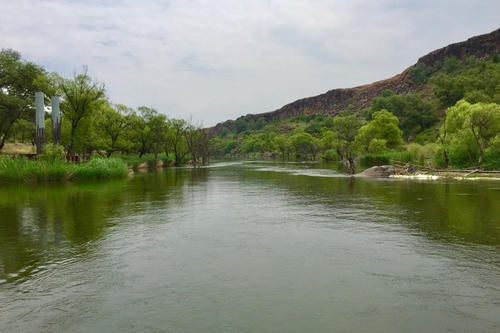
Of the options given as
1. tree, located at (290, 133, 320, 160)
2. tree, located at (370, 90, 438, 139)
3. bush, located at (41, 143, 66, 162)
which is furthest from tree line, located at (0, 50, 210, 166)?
tree, located at (370, 90, 438, 139)

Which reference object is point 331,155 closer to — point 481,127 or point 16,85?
point 481,127

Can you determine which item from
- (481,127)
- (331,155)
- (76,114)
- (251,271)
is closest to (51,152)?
(76,114)

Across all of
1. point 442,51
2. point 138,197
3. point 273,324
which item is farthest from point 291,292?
point 442,51

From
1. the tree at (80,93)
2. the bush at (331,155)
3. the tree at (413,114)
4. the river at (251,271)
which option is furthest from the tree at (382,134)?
the river at (251,271)

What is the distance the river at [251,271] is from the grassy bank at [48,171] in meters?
16.1

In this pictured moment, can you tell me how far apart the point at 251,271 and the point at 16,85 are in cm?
5606

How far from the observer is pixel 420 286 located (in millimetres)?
6961

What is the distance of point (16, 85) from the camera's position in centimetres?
5038

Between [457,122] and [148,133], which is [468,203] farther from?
[148,133]

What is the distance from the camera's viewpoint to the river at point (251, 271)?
5605 millimetres

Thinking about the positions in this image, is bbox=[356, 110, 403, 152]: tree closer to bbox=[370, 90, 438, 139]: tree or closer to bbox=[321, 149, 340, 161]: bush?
bbox=[321, 149, 340, 161]: bush

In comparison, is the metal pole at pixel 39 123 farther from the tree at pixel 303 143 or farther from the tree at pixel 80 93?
the tree at pixel 303 143

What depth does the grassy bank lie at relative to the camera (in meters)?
29.2

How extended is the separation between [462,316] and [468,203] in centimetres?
1399
